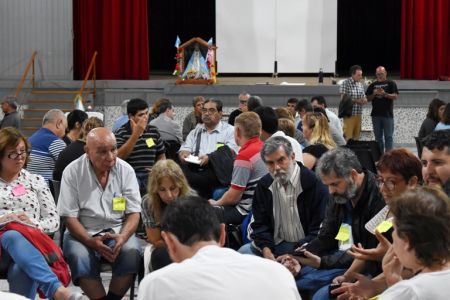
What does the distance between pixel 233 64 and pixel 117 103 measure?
371cm

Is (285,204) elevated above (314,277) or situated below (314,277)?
above

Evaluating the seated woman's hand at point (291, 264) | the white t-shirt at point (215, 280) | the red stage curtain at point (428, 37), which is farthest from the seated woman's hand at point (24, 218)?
the red stage curtain at point (428, 37)

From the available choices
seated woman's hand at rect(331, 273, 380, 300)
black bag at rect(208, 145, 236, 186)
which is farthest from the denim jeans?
black bag at rect(208, 145, 236, 186)

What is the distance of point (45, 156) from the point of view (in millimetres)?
7090

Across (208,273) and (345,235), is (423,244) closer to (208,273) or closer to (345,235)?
(208,273)

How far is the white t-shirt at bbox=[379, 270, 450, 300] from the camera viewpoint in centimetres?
265

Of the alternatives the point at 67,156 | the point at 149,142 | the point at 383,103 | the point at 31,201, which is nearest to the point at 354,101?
the point at 383,103

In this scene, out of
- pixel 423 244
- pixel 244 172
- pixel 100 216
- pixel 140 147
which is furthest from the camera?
pixel 140 147

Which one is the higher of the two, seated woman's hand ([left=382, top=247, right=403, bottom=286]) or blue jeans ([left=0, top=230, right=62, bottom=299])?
seated woman's hand ([left=382, top=247, right=403, bottom=286])

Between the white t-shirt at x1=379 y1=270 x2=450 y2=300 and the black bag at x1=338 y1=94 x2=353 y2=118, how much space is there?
1141cm

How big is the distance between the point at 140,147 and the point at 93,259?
76.9 inches

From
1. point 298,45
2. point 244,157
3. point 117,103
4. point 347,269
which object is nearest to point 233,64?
point 298,45

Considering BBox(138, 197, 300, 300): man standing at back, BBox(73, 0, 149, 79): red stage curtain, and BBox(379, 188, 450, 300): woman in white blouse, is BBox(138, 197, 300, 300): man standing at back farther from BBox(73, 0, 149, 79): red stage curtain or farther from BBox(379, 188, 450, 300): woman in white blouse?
BBox(73, 0, 149, 79): red stage curtain

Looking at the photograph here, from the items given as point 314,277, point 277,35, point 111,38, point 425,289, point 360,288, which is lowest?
point 314,277
